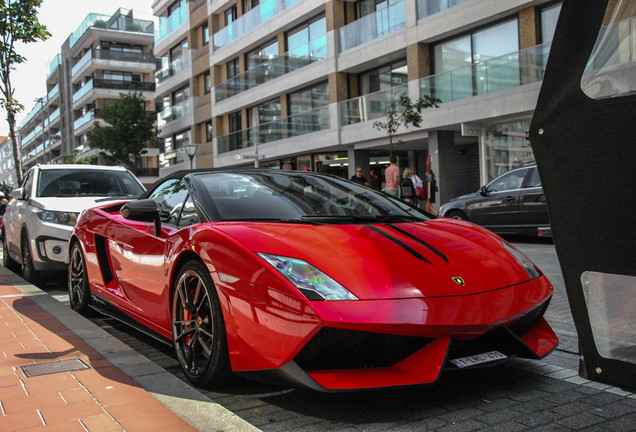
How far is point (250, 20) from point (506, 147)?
18.2 m

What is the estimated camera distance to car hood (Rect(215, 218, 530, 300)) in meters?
2.95

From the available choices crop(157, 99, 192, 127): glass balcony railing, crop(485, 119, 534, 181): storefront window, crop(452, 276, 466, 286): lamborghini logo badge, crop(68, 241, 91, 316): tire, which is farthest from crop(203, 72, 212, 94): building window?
crop(452, 276, 466, 286): lamborghini logo badge

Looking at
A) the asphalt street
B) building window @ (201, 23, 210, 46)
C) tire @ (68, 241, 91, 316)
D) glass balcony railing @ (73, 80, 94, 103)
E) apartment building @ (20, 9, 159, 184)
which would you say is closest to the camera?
the asphalt street

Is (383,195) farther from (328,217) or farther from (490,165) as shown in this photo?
(490,165)

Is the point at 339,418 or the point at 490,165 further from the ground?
the point at 490,165

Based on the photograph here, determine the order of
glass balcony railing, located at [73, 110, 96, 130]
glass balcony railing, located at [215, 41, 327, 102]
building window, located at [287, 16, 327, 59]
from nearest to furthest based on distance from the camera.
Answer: building window, located at [287, 16, 327, 59] < glass balcony railing, located at [215, 41, 327, 102] < glass balcony railing, located at [73, 110, 96, 130]

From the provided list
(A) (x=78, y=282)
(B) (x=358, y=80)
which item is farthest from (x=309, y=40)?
(A) (x=78, y=282)

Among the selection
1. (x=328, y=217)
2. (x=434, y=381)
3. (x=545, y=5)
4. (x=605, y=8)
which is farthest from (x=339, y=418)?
(x=545, y=5)

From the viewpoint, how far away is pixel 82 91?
64625mm

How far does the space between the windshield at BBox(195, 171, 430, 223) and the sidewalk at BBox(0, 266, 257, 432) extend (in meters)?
1.07

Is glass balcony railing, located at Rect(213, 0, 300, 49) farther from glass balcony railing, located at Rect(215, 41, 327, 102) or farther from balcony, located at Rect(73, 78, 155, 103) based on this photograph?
balcony, located at Rect(73, 78, 155, 103)

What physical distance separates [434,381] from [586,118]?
131 centimetres

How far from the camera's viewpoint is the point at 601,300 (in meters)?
2.08

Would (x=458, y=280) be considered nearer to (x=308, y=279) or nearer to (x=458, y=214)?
(x=308, y=279)
